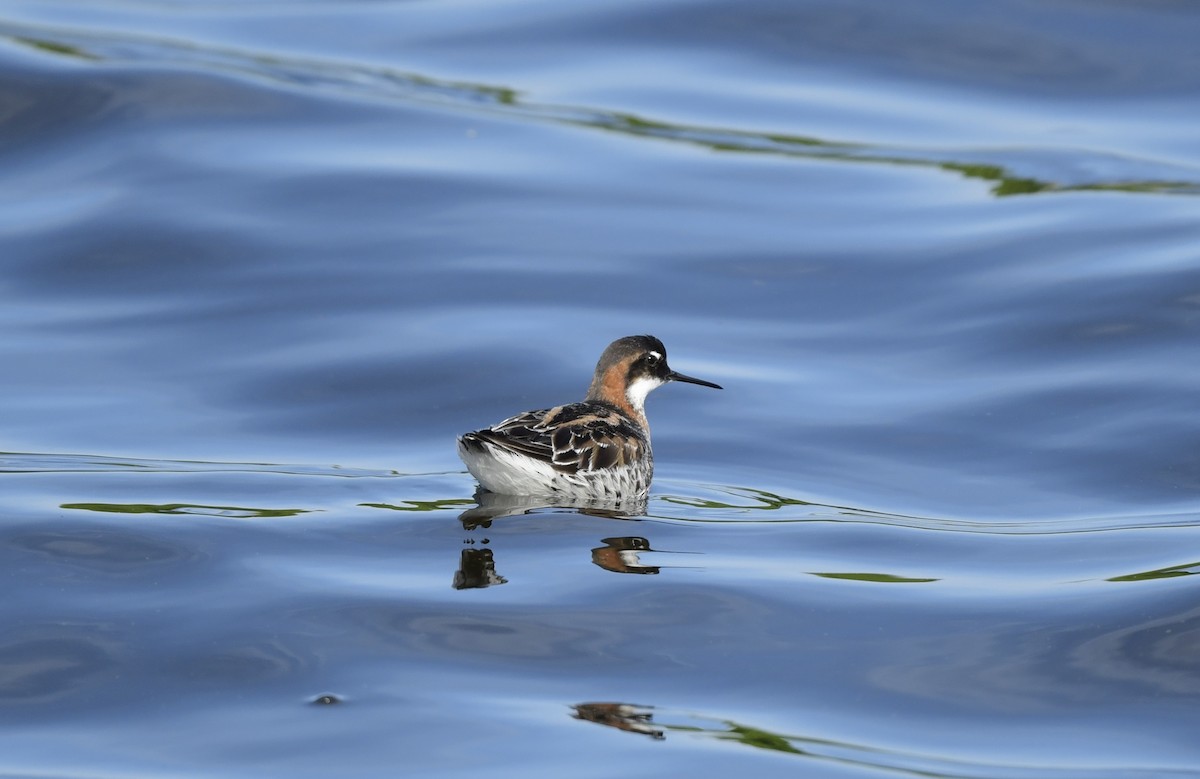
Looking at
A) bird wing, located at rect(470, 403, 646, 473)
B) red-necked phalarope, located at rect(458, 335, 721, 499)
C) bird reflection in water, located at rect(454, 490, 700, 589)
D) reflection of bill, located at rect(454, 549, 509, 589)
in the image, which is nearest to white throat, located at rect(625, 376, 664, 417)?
red-necked phalarope, located at rect(458, 335, 721, 499)

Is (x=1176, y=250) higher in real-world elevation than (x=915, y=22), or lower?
lower

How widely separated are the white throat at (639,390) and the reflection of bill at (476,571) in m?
3.26

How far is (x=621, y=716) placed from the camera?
8.29m

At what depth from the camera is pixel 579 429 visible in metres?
12.1

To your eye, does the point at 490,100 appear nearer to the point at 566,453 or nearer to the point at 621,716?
the point at 566,453

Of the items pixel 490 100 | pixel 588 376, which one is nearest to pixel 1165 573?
pixel 588 376

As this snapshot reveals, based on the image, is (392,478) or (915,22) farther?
(915,22)

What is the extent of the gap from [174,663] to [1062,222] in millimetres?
11074

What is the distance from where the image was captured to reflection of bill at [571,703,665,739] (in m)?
8.12

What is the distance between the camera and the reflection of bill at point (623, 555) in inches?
400

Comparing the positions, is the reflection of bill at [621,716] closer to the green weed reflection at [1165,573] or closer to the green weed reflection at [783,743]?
the green weed reflection at [783,743]

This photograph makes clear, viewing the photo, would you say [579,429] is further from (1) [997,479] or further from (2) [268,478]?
(1) [997,479]

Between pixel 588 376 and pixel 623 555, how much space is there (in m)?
4.14

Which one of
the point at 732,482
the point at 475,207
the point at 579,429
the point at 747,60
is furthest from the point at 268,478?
the point at 747,60
